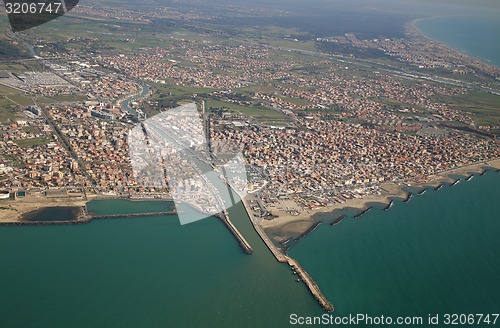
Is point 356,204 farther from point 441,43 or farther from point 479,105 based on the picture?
point 441,43

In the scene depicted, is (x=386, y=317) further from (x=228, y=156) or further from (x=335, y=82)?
(x=335, y=82)

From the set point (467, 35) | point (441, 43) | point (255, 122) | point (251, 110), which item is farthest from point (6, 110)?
point (467, 35)

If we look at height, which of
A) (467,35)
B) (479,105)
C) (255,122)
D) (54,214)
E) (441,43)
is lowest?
(479,105)

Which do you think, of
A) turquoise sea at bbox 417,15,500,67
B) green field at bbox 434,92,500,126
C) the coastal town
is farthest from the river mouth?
turquoise sea at bbox 417,15,500,67

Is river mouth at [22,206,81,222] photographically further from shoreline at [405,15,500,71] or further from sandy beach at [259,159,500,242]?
shoreline at [405,15,500,71]

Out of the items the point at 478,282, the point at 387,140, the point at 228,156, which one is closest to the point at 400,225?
the point at 478,282
